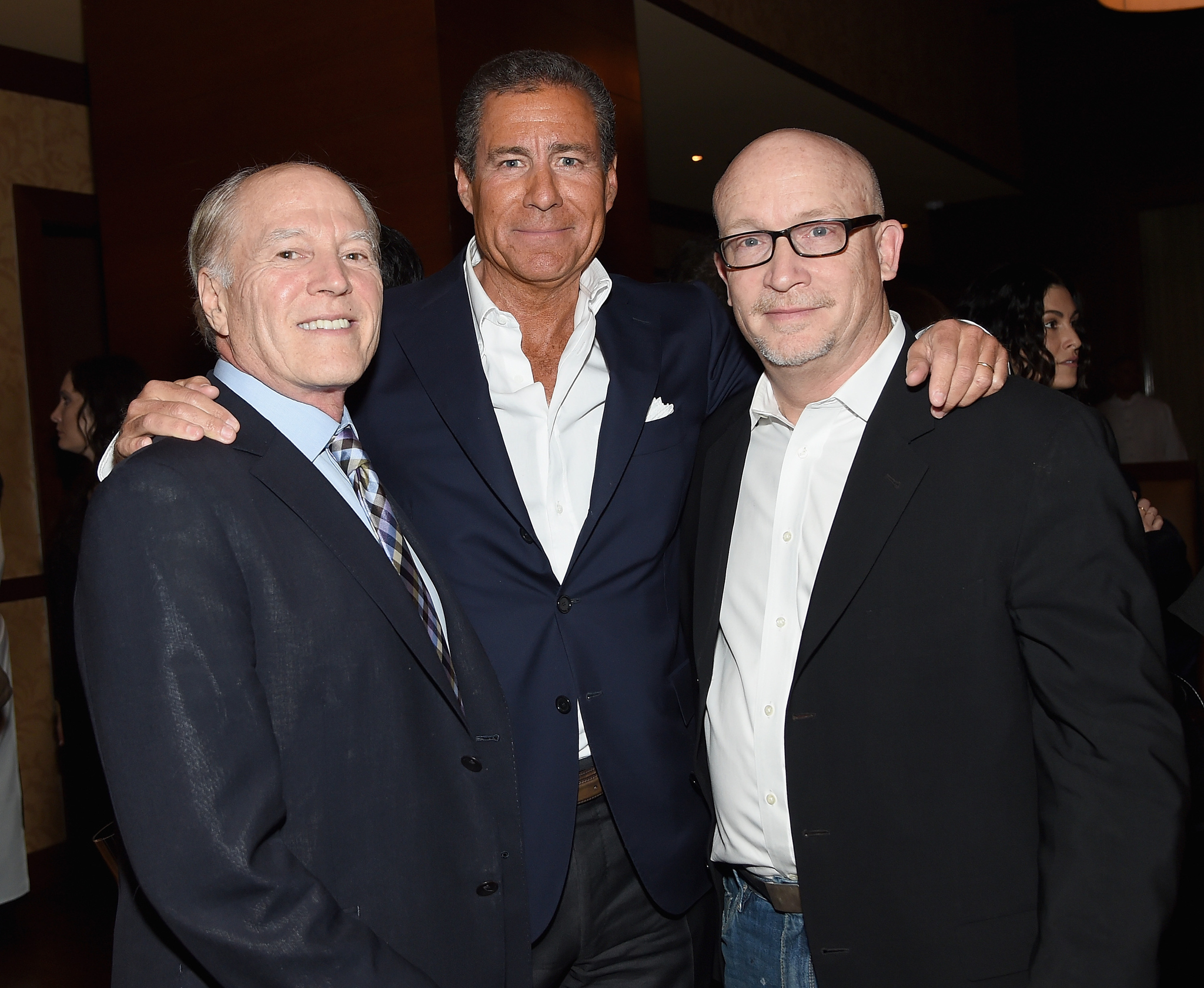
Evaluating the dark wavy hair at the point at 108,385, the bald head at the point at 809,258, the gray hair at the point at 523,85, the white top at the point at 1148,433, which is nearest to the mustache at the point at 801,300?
the bald head at the point at 809,258

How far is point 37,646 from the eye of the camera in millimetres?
4867

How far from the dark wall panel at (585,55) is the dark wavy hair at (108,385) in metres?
1.72

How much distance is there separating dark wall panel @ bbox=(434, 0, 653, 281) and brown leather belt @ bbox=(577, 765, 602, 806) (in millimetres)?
1695

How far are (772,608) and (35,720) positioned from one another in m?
4.42

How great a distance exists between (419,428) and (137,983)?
0.98 m

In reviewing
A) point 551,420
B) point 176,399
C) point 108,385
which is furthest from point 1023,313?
point 108,385

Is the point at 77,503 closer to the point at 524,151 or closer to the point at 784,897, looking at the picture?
the point at 524,151

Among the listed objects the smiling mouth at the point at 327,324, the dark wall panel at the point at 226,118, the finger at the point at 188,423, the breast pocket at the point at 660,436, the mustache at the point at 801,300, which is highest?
the dark wall panel at the point at 226,118

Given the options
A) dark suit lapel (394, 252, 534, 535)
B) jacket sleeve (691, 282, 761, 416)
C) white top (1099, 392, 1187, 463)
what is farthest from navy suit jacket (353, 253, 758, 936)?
white top (1099, 392, 1187, 463)

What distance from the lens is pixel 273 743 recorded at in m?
1.25

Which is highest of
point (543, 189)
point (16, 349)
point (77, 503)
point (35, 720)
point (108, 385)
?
point (16, 349)

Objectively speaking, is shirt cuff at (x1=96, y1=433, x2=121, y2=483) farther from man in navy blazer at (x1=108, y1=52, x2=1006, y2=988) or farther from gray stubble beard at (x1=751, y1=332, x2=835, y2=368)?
gray stubble beard at (x1=751, y1=332, x2=835, y2=368)

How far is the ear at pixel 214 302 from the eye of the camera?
59.7 inches

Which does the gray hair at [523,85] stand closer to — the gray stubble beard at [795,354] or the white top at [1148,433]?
the gray stubble beard at [795,354]
